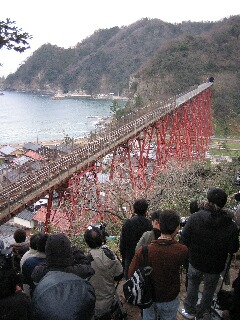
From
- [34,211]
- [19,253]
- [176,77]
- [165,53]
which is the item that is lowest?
[34,211]

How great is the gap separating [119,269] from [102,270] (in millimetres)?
139

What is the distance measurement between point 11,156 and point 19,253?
1408 inches

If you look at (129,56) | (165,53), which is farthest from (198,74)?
(129,56)

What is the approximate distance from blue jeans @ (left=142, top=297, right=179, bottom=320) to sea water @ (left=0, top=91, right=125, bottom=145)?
41.4 meters

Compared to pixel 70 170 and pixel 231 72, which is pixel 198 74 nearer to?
pixel 231 72

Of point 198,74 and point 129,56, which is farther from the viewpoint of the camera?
point 129,56

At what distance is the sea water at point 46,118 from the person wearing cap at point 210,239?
41146mm

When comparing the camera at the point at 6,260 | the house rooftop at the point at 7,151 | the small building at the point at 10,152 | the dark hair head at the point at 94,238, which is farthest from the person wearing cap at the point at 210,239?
the house rooftop at the point at 7,151

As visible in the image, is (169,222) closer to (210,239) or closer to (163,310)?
(210,239)

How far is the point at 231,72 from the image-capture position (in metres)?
49.1

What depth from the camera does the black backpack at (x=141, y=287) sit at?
7.96 ft

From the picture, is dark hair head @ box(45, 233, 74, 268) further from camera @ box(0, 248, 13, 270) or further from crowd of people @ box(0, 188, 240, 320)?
camera @ box(0, 248, 13, 270)

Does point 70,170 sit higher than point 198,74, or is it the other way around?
point 198,74

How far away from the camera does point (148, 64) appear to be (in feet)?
184
